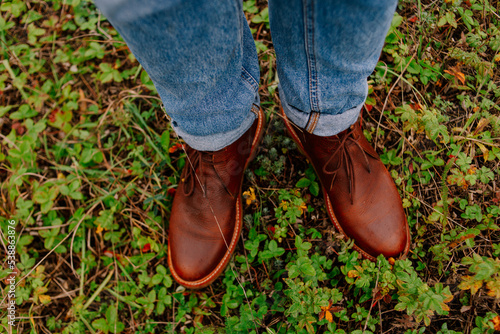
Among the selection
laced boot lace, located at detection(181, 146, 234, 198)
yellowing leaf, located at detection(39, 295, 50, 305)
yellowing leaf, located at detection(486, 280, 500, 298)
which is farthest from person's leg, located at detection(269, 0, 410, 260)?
yellowing leaf, located at detection(39, 295, 50, 305)

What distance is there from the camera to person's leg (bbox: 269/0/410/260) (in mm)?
866

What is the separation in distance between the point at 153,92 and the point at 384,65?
1.65 meters

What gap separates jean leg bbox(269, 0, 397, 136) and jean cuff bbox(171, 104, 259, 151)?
29 centimetres

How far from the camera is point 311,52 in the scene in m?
0.98

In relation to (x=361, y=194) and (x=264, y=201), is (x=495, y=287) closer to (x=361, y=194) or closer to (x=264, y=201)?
(x=361, y=194)

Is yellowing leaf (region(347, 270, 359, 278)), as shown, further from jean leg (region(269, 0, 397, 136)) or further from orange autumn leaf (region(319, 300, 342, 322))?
jean leg (region(269, 0, 397, 136))

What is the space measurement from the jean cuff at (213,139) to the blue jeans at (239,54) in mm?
10

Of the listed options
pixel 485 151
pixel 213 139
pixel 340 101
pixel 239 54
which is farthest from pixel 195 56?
pixel 485 151

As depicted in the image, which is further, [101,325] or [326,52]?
[101,325]

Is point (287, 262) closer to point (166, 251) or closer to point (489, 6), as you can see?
point (166, 251)

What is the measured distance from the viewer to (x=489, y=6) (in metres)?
2.05

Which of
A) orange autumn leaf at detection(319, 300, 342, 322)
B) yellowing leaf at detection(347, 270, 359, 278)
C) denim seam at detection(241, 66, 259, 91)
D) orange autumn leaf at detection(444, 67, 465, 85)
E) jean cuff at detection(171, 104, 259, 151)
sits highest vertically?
denim seam at detection(241, 66, 259, 91)

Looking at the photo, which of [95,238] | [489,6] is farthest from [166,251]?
[489,6]

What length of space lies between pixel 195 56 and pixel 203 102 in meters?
0.22
